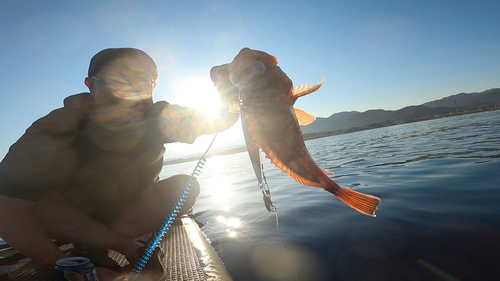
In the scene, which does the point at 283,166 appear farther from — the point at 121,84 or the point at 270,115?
the point at 121,84

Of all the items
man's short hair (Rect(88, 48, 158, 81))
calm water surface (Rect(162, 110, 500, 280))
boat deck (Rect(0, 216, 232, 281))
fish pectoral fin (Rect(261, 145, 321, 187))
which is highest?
man's short hair (Rect(88, 48, 158, 81))

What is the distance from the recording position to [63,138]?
2.38 m

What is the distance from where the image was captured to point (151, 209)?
3.13m

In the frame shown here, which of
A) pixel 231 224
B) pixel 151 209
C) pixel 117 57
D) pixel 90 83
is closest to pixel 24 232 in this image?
pixel 151 209

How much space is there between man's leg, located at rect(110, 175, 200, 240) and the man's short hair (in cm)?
153

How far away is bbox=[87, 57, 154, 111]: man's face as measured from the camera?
2.74 metres

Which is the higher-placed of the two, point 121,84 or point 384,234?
point 121,84

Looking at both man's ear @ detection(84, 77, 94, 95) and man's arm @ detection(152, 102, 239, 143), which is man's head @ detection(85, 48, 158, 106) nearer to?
man's ear @ detection(84, 77, 94, 95)

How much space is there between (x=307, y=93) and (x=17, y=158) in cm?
284

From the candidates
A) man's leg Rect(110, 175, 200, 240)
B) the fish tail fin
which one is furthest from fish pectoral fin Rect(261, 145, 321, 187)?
man's leg Rect(110, 175, 200, 240)

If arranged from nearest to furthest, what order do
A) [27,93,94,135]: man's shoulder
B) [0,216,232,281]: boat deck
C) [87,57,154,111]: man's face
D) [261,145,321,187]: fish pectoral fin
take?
[0,216,232,281]: boat deck, [27,93,94,135]: man's shoulder, [261,145,321,187]: fish pectoral fin, [87,57,154,111]: man's face

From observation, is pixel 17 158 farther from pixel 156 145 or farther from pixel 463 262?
pixel 463 262

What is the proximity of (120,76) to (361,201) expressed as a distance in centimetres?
296

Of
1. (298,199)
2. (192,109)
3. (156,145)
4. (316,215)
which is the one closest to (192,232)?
(156,145)
